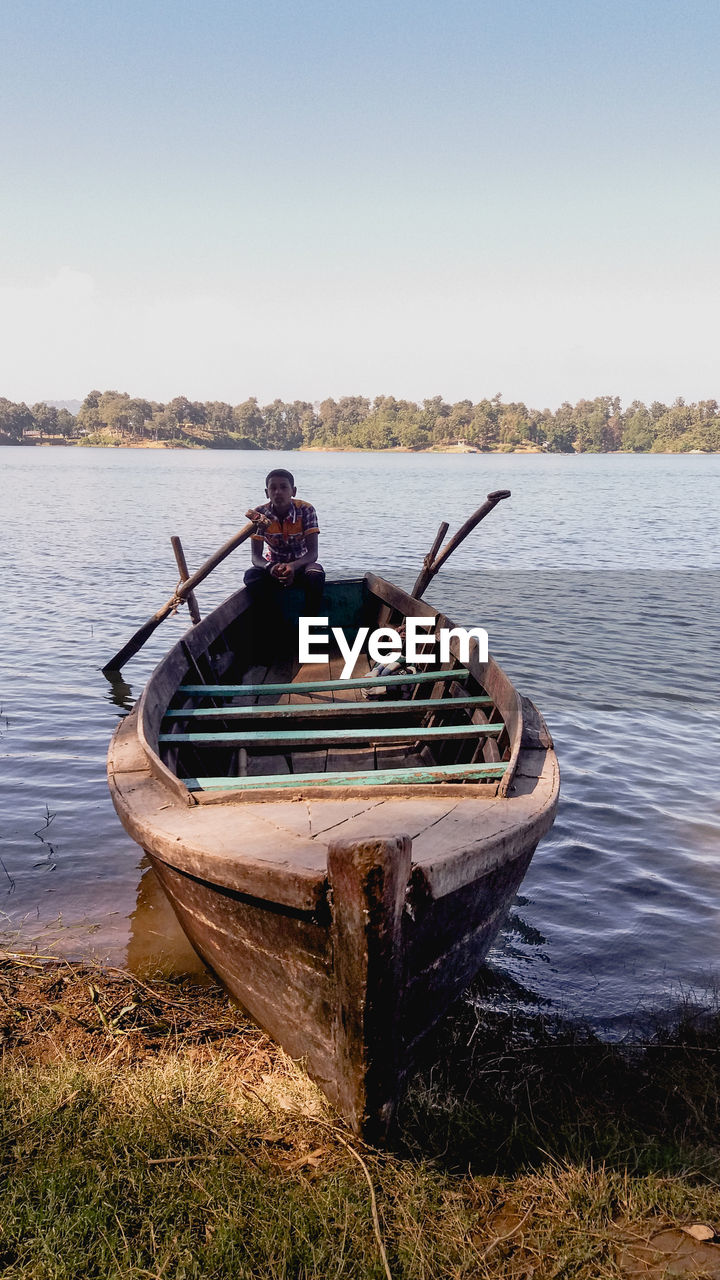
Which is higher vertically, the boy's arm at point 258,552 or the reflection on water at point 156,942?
the boy's arm at point 258,552

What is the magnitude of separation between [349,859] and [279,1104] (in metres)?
1.39

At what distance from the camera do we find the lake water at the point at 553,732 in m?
5.11

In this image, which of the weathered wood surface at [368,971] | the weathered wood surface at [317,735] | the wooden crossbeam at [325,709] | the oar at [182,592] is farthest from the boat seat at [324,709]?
the oar at [182,592]

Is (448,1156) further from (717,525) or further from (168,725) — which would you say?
(717,525)

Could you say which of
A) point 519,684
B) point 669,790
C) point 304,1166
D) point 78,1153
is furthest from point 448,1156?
point 519,684

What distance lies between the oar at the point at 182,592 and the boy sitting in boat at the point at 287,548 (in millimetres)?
183

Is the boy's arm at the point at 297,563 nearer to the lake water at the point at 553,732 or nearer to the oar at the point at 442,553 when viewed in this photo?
the oar at the point at 442,553

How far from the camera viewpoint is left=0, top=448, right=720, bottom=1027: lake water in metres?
5.11

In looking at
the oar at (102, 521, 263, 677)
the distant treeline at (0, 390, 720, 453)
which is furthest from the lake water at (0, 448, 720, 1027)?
the distant treeline at (0, 390, 720, 453)

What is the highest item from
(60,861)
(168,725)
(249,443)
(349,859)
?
(249,443)

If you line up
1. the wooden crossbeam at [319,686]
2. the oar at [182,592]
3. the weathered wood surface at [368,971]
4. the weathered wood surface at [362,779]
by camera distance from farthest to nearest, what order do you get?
1. the oar at [182,592]
2. the wooden crossbeam at [319,686]
3. the weathered wood surface at [362,779]
4. the weathered wood surface at [368,971]

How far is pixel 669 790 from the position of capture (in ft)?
24.7

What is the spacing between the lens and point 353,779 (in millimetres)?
4230

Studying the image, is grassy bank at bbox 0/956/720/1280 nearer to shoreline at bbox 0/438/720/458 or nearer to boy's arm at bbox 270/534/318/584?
boy's arm at bbox 270/534/318/584
